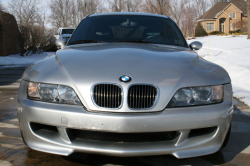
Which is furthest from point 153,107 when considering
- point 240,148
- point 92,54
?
point 240,148

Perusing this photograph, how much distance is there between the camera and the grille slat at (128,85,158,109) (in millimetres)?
2325

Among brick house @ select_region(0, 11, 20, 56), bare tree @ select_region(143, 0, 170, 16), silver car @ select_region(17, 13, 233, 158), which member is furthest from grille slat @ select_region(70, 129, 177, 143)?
bare tree @ select_region(143, 0, 170, 16)

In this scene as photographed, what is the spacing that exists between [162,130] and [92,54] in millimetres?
1108

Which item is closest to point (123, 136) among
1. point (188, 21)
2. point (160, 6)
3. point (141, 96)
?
point (141, 96)

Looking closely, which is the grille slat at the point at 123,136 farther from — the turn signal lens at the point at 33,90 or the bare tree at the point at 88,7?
the bare tree at the point at 88,7

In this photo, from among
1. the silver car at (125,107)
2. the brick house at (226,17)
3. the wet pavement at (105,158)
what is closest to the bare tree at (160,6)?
the wet pavement at (105,158)

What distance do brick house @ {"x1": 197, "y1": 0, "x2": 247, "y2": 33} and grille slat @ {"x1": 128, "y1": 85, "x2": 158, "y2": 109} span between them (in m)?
55.8

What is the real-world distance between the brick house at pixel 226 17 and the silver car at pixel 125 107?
182 ft

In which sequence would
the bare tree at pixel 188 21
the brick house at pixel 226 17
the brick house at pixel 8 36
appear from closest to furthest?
the brick house at pixel 8 36, the brick house at pixel 226 17, the bare tree at pixel 188 21

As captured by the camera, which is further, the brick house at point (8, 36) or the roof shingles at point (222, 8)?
the roof shingles at point (222, 8)

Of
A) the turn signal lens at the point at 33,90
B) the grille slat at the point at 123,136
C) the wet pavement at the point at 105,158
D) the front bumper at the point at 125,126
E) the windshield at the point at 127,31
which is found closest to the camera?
the front bumper at the point at 125,126

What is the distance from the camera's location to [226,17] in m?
54.4

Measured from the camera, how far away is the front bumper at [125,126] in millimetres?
2256

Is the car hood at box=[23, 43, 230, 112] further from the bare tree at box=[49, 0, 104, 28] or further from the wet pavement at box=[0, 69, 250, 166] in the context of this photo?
the bare tree at box=[49, 0, 104, 28]
